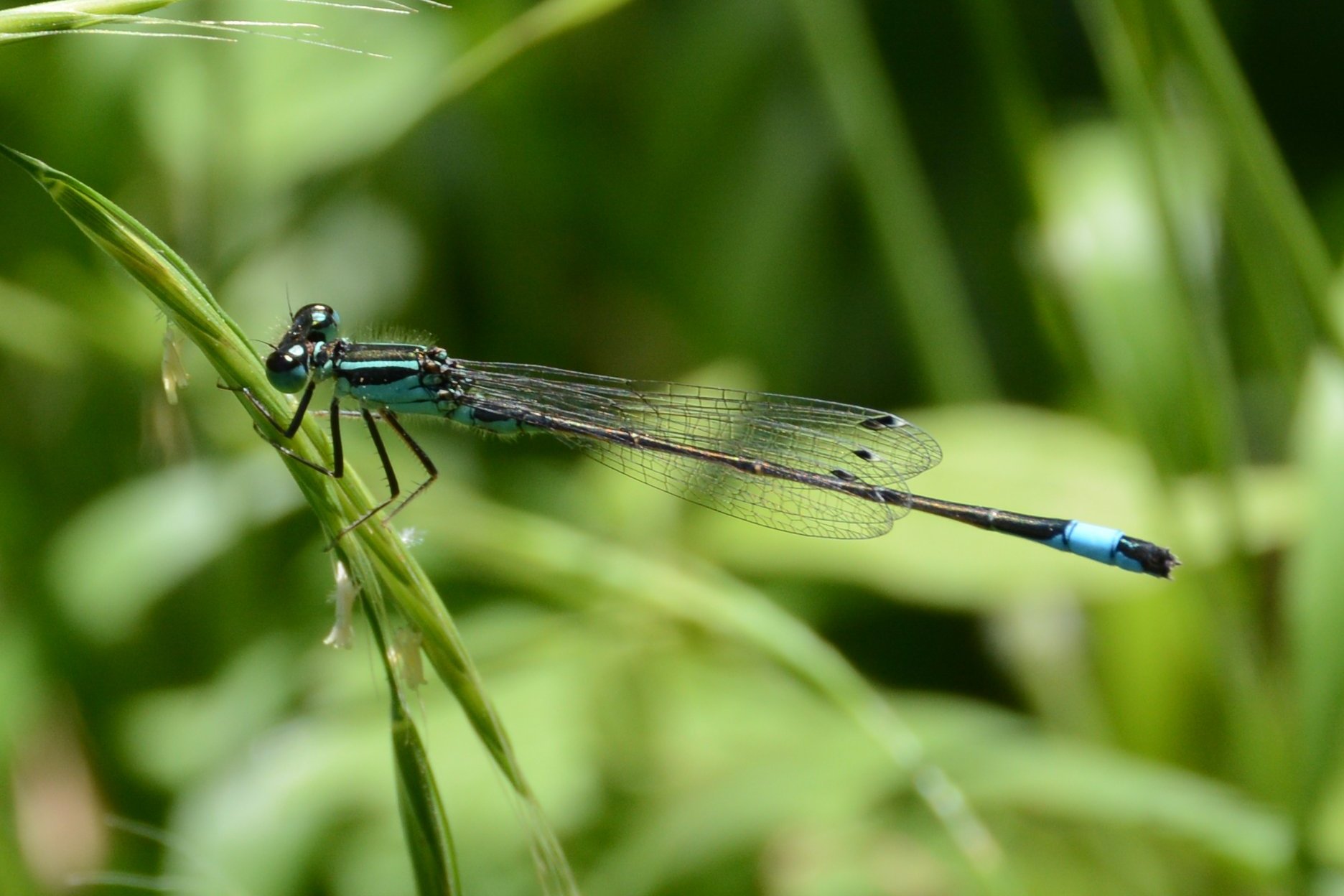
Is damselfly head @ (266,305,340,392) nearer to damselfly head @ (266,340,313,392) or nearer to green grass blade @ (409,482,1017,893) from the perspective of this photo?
damselfly head @ (266,340,313,392)

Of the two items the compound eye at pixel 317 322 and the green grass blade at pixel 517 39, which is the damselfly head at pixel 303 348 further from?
the green grass blade at pixel 517 39

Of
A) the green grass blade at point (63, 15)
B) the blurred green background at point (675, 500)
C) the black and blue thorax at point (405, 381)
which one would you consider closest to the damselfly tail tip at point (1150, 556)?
the blurred green background at point (675, 500)

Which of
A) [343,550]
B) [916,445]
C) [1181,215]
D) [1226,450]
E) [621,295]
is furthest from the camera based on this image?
[621,295]

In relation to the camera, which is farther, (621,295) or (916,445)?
(621,295)

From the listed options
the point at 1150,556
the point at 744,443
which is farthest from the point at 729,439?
the point at 1150,556

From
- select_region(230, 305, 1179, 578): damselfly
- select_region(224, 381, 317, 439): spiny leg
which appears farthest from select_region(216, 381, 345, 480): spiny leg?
→ select_region(230, 305, 1179, 578): damselfly

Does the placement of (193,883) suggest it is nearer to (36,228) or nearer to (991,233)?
(36,228)

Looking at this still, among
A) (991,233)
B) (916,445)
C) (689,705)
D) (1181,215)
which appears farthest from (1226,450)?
(991,233)
